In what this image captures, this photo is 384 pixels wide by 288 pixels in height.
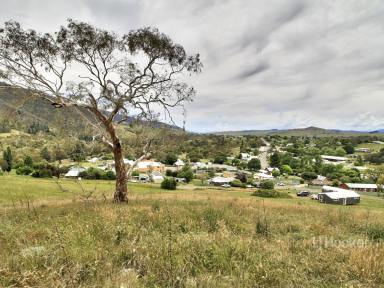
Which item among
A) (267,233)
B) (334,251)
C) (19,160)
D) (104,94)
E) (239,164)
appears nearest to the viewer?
(334,251)

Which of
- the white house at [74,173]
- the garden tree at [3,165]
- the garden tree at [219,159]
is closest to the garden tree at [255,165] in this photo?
the garden tree at [219,159]

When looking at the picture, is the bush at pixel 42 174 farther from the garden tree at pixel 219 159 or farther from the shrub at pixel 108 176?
the garden tree at pixel 219 159

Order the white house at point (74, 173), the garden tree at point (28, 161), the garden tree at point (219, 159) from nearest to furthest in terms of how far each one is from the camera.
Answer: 1. the white house at point (74, 173)
2. the garden tree at point (28, 161)
3. the garden tree at point (219, 159)

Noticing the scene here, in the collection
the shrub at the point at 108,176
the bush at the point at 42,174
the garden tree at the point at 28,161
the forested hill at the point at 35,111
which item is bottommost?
the shrub at the point at 108,176

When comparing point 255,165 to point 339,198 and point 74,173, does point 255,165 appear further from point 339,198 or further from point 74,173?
point 339,198

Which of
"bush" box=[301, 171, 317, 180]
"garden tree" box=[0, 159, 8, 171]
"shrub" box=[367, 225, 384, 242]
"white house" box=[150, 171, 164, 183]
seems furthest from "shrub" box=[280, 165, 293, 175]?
"shrub" box=[367, 225, 384, 242]

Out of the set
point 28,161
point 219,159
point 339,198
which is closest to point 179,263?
point 339,198

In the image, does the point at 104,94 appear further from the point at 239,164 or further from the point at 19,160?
the point at 239,164

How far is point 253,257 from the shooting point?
4.98 metres

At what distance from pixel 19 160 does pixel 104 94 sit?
93946mm

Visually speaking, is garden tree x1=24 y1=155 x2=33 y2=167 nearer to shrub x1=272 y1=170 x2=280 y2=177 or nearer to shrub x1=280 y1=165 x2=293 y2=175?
shrub x1=272 y1=170 x2=280 y2=177

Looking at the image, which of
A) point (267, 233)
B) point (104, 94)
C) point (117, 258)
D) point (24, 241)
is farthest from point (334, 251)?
point (104, 94)

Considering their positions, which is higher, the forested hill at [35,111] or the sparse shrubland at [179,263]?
the forested hill at [35,111]

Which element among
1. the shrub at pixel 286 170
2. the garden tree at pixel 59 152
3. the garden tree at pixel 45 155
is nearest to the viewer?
the garden tree at pixel 59 152
